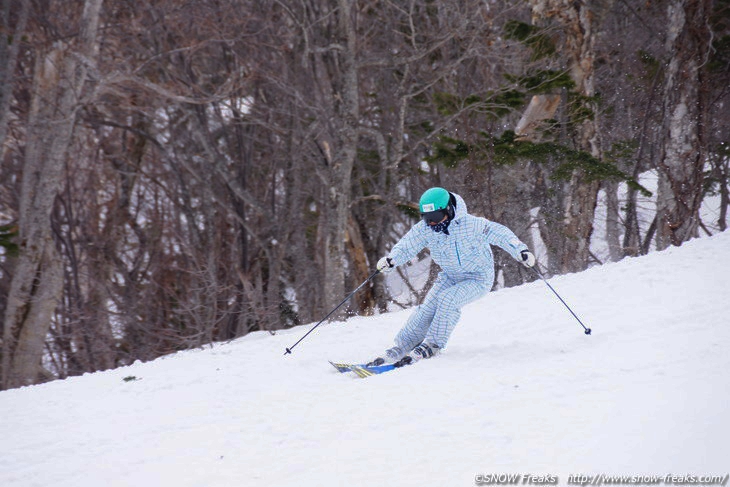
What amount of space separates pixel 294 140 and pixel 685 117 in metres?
8.90

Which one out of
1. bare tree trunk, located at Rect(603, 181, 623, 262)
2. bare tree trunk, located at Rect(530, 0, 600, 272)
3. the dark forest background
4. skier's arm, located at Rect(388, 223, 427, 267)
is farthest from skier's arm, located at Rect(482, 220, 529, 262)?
bare tree trunk, located at Rect(603, 181, 623, 262)

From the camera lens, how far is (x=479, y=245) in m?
5.73

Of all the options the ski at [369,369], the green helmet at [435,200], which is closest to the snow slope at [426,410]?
the ski at [369,369]

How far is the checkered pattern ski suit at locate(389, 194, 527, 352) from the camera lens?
5.62 metres

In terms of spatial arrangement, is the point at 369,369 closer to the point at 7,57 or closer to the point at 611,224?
the point at 7,57

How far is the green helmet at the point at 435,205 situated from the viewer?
547 centimetres

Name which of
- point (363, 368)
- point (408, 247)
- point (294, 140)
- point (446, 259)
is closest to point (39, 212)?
point (294, 140)

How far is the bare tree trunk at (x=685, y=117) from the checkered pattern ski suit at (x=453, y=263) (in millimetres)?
5928

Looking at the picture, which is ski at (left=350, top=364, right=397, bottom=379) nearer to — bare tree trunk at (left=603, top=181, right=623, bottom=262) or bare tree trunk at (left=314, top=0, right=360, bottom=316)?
bare tree trunk at (left=314, top=0, right=360, bottom=316)

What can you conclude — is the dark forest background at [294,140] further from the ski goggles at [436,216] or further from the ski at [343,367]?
the ski at [343,367]

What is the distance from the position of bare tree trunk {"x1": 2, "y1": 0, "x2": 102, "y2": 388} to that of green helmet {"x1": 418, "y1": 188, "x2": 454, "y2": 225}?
753 centimetres

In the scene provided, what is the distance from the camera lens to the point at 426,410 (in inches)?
163

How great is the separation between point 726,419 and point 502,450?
1132mm

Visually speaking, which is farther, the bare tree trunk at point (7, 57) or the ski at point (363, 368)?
the bare tree trunk at point (7, 57)
